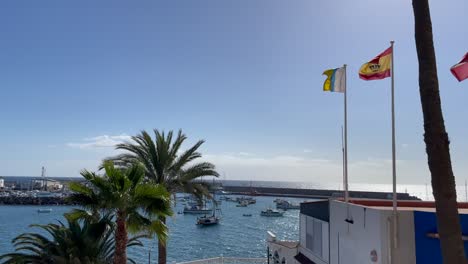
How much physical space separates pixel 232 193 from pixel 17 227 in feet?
379

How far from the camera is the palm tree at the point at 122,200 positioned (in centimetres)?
1048

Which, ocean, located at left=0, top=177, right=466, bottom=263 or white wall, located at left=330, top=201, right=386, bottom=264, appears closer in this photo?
white wall, located at left=330, top=201, right=386, bottom=264

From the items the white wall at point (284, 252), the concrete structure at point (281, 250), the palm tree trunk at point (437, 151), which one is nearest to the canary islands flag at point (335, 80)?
the palm tree trunk at point (437, 151)

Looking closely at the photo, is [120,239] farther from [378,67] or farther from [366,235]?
[378,67]

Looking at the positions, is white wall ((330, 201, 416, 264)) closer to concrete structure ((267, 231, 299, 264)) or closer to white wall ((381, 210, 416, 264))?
white wall ((381, 210, 416, 264))

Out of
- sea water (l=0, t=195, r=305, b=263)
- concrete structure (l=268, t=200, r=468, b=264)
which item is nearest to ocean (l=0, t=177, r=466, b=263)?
sea water (l=0, t=195, r=305, b=263)

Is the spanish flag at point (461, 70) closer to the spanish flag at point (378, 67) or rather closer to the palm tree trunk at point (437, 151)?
the palm tree trunk at point (437, 151)

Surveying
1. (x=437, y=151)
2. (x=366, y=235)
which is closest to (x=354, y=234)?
(x=366, y=235)

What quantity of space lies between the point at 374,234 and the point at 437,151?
4.14 metres

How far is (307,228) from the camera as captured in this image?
52.5 ft

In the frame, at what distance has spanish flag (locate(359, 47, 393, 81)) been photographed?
1023cm

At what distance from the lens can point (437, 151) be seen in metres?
5.91

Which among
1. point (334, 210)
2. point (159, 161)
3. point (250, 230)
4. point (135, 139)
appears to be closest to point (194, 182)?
point (159, 161)

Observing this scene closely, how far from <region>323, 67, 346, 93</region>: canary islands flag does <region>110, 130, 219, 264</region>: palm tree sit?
721 centimetres
